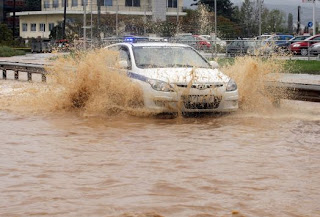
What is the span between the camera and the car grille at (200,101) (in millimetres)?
12469

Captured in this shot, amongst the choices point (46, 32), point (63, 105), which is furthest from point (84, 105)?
point (46, 32)

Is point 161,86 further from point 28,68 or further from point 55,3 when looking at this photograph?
point 55,3

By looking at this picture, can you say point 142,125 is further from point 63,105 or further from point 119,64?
point 63,105

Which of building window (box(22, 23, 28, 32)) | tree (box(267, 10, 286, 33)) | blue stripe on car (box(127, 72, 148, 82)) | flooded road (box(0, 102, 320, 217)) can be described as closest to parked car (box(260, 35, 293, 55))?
blue stripe on car (box(127, 72, 148, 82))

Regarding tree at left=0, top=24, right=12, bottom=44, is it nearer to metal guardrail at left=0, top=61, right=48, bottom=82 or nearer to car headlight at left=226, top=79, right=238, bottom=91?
metal guardrail at left=0, top=61, right=48, bottom=82

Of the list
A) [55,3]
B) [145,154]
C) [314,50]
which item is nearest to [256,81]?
[145,154]

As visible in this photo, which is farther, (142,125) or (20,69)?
(20,69)

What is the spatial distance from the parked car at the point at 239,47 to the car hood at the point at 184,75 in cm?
2088

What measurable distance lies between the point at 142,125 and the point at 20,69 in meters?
13.8

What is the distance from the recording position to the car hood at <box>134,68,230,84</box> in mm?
12539

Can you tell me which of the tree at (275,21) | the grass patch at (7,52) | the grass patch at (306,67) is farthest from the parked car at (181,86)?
the tree at (275,21)

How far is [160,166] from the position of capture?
27.2 ft

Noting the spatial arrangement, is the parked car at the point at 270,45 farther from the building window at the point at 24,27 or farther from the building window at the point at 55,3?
the building window at the point at 24,27

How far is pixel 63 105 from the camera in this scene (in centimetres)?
1455
